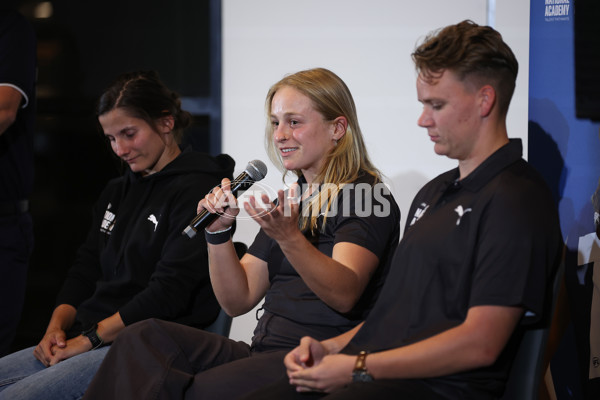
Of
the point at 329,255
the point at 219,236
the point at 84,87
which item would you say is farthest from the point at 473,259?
the point at 84,87

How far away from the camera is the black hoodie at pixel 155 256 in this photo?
81.0 inches

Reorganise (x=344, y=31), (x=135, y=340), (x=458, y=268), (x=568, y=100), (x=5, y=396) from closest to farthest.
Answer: (x=458, y=268)
(x=135, y=340)
(x=5, y=396)
(x=568, y=100)
(x=344, y=31)

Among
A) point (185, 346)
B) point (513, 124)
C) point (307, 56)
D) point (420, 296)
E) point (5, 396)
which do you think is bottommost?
point (5, 396)

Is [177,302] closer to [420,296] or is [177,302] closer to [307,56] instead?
[420,296]

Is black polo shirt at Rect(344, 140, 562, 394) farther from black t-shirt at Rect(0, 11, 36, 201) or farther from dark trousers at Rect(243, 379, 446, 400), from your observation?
black t-shirt at Rect(0, 11, 36, 201)

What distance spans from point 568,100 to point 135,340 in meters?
1.63

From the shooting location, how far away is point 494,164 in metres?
1.42

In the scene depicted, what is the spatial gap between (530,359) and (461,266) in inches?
11.3

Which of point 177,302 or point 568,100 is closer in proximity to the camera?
point 177,302

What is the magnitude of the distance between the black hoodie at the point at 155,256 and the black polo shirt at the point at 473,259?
29.2 inches

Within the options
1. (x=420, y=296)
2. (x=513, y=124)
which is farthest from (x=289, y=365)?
(x=513, y=124)

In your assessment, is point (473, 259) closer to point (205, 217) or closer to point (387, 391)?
point (387, 391)

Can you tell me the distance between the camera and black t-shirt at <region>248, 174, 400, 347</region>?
1.73 m

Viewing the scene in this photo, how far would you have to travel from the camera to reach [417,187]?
2.64 m
